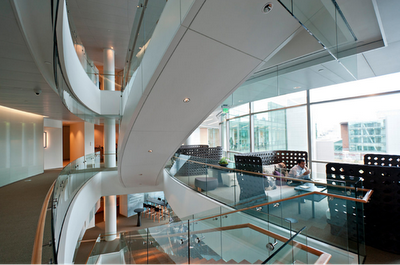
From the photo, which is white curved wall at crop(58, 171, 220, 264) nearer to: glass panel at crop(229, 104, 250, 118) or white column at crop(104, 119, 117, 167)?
white column at crop(104, 119, 117, 167)

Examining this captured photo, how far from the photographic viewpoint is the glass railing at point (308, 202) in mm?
2936

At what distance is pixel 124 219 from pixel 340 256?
15.0m

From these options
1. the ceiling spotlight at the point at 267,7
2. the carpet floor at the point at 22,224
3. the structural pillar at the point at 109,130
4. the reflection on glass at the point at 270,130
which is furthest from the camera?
the structural pillar at the point at 109,130

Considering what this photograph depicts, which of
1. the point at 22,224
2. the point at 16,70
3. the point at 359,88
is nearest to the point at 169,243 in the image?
the point at 22,224

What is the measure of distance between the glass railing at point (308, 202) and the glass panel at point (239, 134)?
19.6 ft

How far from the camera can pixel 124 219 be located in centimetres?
1488

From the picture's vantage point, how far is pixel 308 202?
3.41 m

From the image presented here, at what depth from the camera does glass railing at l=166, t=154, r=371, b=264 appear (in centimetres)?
294

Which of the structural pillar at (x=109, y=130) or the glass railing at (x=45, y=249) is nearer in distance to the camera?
Result: the glass railing at (x=45, y=249)

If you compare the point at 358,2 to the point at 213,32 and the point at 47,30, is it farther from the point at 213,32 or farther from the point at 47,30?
the point at 47,30

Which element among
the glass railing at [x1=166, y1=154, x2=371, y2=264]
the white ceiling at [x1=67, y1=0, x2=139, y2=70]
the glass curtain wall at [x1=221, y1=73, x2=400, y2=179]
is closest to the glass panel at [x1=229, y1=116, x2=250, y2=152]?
the glass curtain wall at [x1=221, y1=73, x2=400, y2=179]

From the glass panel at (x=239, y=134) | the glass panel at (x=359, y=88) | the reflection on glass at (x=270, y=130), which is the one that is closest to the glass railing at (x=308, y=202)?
the reflection on glass at (x=270, y=130)

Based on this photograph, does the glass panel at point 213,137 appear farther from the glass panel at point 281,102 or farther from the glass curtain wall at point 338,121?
the glass curtain wall at point 338,121

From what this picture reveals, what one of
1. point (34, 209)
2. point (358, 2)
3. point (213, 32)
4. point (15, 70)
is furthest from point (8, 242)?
point (358, 2)
